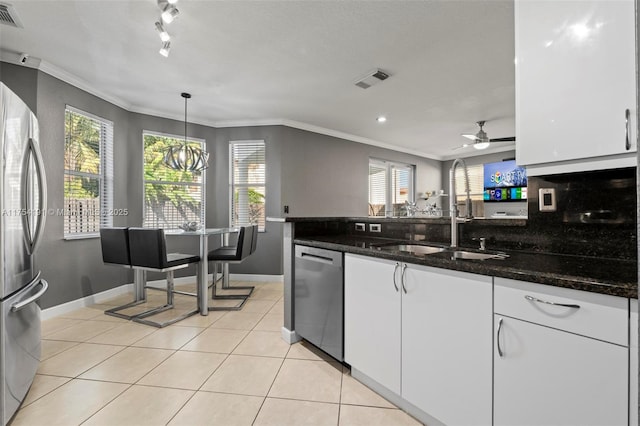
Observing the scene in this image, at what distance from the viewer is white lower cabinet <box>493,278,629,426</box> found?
0.87 metres

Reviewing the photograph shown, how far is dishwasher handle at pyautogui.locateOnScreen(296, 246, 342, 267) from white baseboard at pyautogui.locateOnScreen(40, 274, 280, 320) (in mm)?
2513

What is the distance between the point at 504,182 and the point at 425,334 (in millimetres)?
6244

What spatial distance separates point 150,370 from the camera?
2.03 meters

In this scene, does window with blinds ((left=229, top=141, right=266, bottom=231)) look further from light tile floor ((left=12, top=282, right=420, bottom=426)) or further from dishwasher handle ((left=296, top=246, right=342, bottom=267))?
dishwasher handle ((left=296, top=246, right=342, bottom=267))

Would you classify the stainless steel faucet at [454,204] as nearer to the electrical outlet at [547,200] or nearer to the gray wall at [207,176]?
the electrical outlet at [547,200]

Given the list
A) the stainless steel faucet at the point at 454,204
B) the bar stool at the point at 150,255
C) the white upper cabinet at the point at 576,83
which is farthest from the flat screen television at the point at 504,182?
the bar stool at the point at 150,255

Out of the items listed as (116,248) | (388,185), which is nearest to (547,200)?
(116,248)

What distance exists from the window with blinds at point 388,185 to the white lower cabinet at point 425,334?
4.53 m

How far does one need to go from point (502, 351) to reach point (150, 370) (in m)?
2.17

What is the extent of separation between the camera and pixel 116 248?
309cm

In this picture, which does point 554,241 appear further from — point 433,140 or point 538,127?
point 433,140

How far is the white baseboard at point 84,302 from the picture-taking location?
3.01m

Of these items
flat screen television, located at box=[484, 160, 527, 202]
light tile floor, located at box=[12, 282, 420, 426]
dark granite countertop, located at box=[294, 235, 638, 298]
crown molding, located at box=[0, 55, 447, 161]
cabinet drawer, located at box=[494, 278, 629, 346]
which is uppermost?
crown molding, located at box=[0, 55, 447, 161]

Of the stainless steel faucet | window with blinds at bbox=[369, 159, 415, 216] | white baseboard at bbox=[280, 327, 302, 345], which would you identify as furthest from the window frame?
the stainless steel faucet
